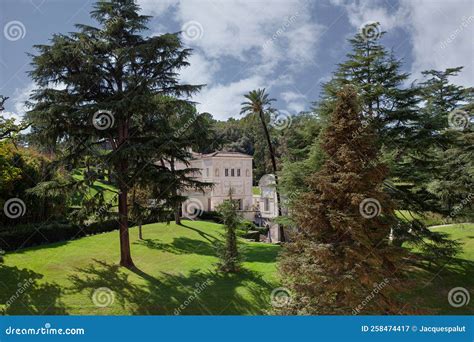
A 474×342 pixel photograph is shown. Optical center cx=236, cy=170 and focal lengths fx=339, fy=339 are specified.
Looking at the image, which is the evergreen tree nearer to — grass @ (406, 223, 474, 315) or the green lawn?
grass @ (406, 223, 474, 315)

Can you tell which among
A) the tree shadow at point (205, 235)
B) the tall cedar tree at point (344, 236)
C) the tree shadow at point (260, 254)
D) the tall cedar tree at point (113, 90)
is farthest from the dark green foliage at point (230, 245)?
the tree shadow at point (205, 235)

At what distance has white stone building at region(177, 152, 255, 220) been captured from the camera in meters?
43.2

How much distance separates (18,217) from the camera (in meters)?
23.7

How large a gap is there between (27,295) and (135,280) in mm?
4096

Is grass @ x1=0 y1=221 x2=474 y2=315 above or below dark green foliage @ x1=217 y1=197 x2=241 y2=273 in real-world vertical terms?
below

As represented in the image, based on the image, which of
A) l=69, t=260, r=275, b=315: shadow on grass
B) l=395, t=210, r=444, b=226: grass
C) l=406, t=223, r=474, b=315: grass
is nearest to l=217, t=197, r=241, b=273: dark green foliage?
l=69, t=260, r=275, b=315: shadow on grass

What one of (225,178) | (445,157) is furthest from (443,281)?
(225,178)

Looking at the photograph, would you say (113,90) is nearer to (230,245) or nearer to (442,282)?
(230,245)

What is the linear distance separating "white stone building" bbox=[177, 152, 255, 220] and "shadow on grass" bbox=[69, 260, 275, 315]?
25.5 meters

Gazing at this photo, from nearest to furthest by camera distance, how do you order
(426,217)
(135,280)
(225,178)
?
(135,280) → (426,217) → (225,178)

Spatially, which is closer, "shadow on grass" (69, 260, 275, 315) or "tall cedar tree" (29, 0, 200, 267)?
"shadow on grass" (69, 260, 275, 315)

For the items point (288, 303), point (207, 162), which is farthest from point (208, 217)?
point (288, 303)

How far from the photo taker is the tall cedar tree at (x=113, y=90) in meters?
15.1

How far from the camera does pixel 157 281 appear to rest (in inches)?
601
